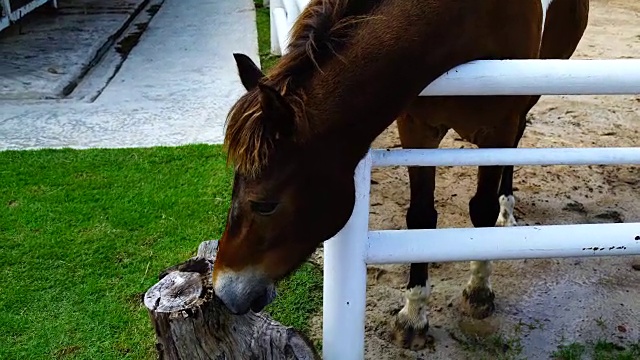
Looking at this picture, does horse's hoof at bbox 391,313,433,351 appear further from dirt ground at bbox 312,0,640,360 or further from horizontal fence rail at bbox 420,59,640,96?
horizontal fence rail at bbox 420,59,640,96

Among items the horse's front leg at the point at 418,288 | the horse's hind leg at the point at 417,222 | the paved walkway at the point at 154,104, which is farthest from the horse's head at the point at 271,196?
the paved walkway at the point at 154,104

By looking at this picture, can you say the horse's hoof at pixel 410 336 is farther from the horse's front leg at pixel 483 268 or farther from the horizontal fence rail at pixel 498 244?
the horizontal fence rail at pixel 498 244

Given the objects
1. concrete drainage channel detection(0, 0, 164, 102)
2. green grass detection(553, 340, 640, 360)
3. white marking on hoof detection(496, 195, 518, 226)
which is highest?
concrete drainage channel detection(0, 0, 164, 102)

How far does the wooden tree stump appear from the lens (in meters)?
1.49

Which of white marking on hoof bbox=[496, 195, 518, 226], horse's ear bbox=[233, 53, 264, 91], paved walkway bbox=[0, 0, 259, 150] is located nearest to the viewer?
horse's ear bbox=[233, 53, 264, 91]

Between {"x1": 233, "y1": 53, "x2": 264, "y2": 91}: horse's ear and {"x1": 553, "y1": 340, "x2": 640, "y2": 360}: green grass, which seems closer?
{"x1": 233, "y1": 53, "x2": 264, "y2": 91}: horse's ear

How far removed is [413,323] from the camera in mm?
2256

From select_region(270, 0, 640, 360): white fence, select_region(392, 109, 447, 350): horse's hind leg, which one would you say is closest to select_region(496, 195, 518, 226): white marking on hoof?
select_region(392, 109, 447, 350): horse's hind leg

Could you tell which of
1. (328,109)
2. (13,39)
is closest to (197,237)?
(328,109)

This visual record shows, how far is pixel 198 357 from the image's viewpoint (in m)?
1.55

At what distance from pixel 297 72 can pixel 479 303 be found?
1362mm

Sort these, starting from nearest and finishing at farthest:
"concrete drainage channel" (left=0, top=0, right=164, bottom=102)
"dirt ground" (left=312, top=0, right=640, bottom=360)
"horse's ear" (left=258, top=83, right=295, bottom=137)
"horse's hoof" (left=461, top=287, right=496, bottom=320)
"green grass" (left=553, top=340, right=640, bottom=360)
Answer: "horse's ear" (left=258, top=83, right=295, bottom=137) < "green grass" (left=553, top=340, right=640, bottom=360) < "dirt ground" (left=312, top=0, right=640, bottom=360) < "horse's hoof" (left=461, top=287, right=496, bottom=320) < "concrete drainage channel" (left=0, top=0, right=164, bottom=102)

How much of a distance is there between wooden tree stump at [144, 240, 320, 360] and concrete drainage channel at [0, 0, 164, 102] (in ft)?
11.3

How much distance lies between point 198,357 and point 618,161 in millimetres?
1410
